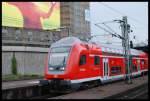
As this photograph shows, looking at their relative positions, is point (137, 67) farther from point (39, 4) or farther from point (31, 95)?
point (39, 4)

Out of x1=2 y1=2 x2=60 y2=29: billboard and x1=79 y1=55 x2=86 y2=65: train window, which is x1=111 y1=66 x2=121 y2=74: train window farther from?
x1=2 y1=2 x2=60 y2=29: billboard

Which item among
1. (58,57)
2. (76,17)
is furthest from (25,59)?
(76,17)

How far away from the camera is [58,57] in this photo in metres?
25.1

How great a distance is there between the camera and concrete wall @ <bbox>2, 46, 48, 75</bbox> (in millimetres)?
54625

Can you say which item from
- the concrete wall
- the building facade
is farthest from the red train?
the building facade

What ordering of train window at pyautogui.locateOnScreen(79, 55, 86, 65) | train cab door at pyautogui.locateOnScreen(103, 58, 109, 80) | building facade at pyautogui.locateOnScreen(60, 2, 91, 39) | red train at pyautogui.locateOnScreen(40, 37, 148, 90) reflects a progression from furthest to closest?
building facade at pyautogui.locateOnScreen(60, 2, 91, 39)
train cab door at pyautogui.locateOnScreen(103, 58, 109, 80)
train window at pyautogui.locateOnScreen(79, 55, 86, 65)
red train at pyautogui.locateOnScreen(40, 37, 148, 90)

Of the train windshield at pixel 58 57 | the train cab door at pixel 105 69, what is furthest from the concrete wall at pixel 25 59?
the train windshield at pixel 58 57

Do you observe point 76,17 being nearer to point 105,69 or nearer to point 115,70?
point 115,70

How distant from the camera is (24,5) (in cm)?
6756

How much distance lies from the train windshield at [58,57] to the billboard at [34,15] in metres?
37.5

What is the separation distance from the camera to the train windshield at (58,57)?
24750 millimetres

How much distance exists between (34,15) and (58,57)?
45.2m

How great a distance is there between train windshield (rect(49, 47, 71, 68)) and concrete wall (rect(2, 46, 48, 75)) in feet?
94.2

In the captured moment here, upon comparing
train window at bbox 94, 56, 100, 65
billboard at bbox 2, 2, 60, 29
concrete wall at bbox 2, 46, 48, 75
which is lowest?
concrete wall at bbox 2, 46, 48, 75
